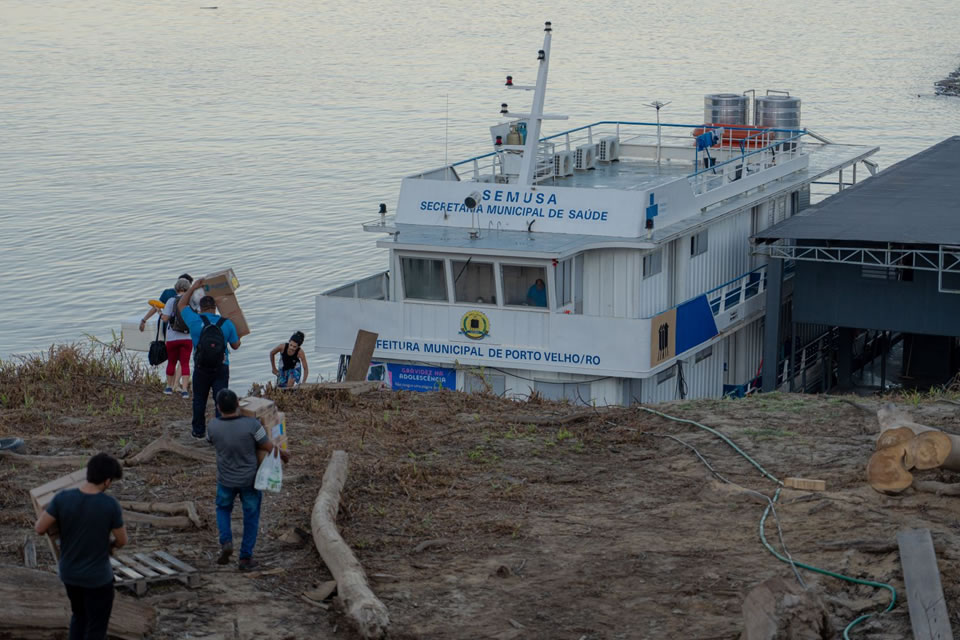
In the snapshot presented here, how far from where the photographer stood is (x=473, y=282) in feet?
67.6

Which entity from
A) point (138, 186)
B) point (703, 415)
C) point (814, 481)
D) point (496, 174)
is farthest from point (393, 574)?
point (138, 186)

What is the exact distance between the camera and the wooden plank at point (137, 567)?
9.60 m

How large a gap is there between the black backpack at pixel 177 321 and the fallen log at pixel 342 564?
427cm

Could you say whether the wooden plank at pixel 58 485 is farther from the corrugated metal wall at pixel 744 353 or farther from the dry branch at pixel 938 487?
the corrugated metal wall at pixel 744 353

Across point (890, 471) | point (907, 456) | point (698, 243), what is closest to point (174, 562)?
point (890, 471)

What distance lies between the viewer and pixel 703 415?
1455 centimetres

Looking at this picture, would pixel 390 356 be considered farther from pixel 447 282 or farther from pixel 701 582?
pixel 701 582

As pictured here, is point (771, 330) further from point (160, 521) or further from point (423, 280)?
point (160, 521)

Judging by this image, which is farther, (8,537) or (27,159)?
(27,159)

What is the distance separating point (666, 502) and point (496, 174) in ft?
45.6

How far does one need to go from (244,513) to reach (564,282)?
36.6 ft

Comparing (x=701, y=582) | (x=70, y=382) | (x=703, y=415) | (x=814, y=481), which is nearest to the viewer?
(x=701, y=582)

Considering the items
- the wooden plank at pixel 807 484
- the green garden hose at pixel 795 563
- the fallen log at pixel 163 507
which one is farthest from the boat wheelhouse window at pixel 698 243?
the fallen log at pixel 163 507

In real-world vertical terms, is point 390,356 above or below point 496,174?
below
